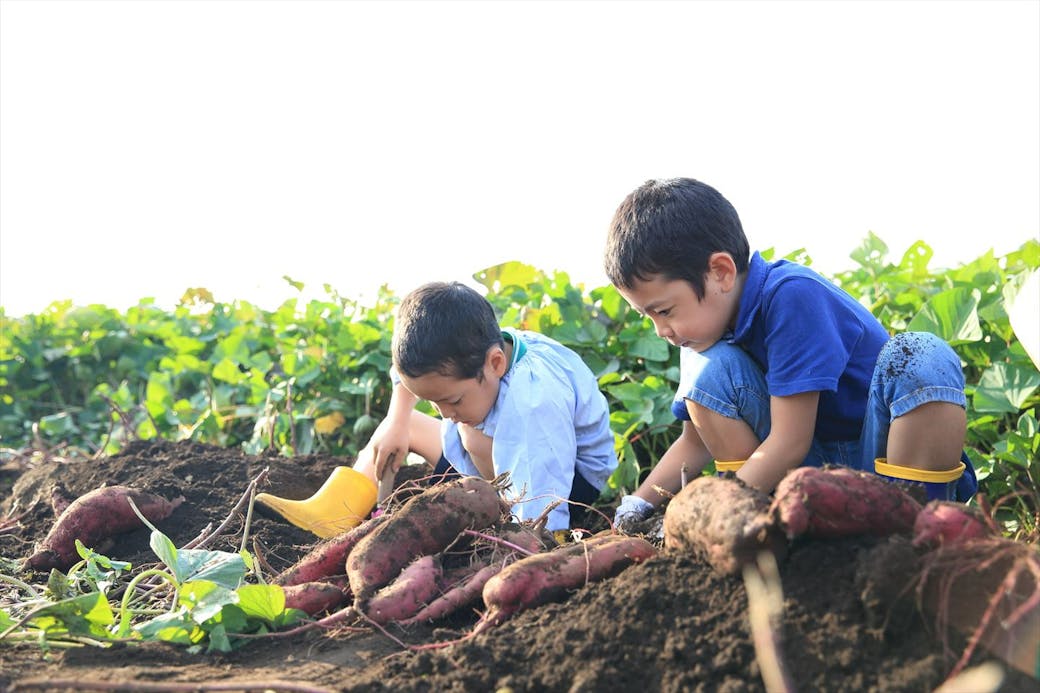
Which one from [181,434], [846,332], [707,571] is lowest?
[181,434]

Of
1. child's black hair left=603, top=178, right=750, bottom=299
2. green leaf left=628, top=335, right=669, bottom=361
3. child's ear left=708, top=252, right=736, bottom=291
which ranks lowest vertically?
green leaf left=628, top=335, right=669, bottom=361

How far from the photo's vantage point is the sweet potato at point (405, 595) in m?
2.15

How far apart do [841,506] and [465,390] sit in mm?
1584

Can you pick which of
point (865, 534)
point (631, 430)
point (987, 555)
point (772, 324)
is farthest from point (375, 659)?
point (631, 430)

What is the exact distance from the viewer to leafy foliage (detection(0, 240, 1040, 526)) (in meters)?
3.28

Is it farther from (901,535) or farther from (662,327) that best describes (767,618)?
(662,327)

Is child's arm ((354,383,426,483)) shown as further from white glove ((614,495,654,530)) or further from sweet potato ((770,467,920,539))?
sweet potato ((770,467,920,539))

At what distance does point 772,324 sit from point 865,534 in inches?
39.3

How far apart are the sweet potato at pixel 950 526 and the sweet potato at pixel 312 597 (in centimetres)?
130

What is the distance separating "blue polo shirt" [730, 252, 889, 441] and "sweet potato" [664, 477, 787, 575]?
74cm

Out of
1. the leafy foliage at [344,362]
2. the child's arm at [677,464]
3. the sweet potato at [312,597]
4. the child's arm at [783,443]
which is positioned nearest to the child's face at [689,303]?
the child's arm at [783,443]

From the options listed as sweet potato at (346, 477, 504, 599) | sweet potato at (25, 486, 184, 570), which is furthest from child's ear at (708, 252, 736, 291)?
sweet potato at (25, 486, 184, 570)

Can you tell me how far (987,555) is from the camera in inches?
60.3

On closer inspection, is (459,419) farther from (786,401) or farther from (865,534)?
(865,534)
